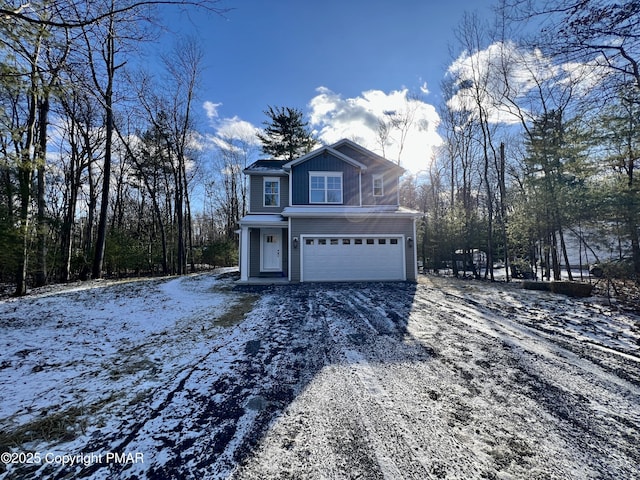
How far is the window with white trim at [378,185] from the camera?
504 inches

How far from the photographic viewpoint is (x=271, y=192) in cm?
1256

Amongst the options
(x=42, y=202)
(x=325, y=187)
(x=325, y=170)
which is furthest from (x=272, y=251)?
(x=42, y=202)

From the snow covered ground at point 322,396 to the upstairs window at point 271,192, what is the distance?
25.1 feet

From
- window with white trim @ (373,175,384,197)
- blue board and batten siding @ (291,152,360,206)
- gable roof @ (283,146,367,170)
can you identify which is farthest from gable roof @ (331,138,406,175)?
blue board and batten siding @ (291,152,360,206)

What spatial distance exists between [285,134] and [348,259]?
15.4m

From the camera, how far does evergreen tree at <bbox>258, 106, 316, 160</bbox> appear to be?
21.6m

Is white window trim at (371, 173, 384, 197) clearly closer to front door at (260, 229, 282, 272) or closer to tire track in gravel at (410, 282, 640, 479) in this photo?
front door at (260, 229, 282, 272)

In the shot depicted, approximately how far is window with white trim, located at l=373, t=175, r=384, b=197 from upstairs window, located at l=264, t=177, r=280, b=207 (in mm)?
4654

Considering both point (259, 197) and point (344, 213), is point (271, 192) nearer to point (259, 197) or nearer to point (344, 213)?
point (259, 197)

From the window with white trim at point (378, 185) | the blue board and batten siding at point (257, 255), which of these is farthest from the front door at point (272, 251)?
the window with white trim at point (378, 185)

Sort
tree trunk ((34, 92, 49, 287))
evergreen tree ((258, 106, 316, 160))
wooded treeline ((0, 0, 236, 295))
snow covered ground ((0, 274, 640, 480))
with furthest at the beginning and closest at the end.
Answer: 1. evergreen tree ((258, 106, 316, 160))
2. tree trunk ((34, 92, 49, 287))
3. wooded treeline ((0, 0, 236, 295))
4. snow covered ground ((0, 274, 640, 480))

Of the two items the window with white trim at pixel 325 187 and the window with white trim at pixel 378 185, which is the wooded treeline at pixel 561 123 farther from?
the window with white trim at pixel 325 187

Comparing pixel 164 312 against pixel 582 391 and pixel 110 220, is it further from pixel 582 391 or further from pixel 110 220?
pixel 110 220

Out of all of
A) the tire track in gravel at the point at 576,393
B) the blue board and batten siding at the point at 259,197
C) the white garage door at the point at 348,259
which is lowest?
the tire track in gravel at the point at 576,393
